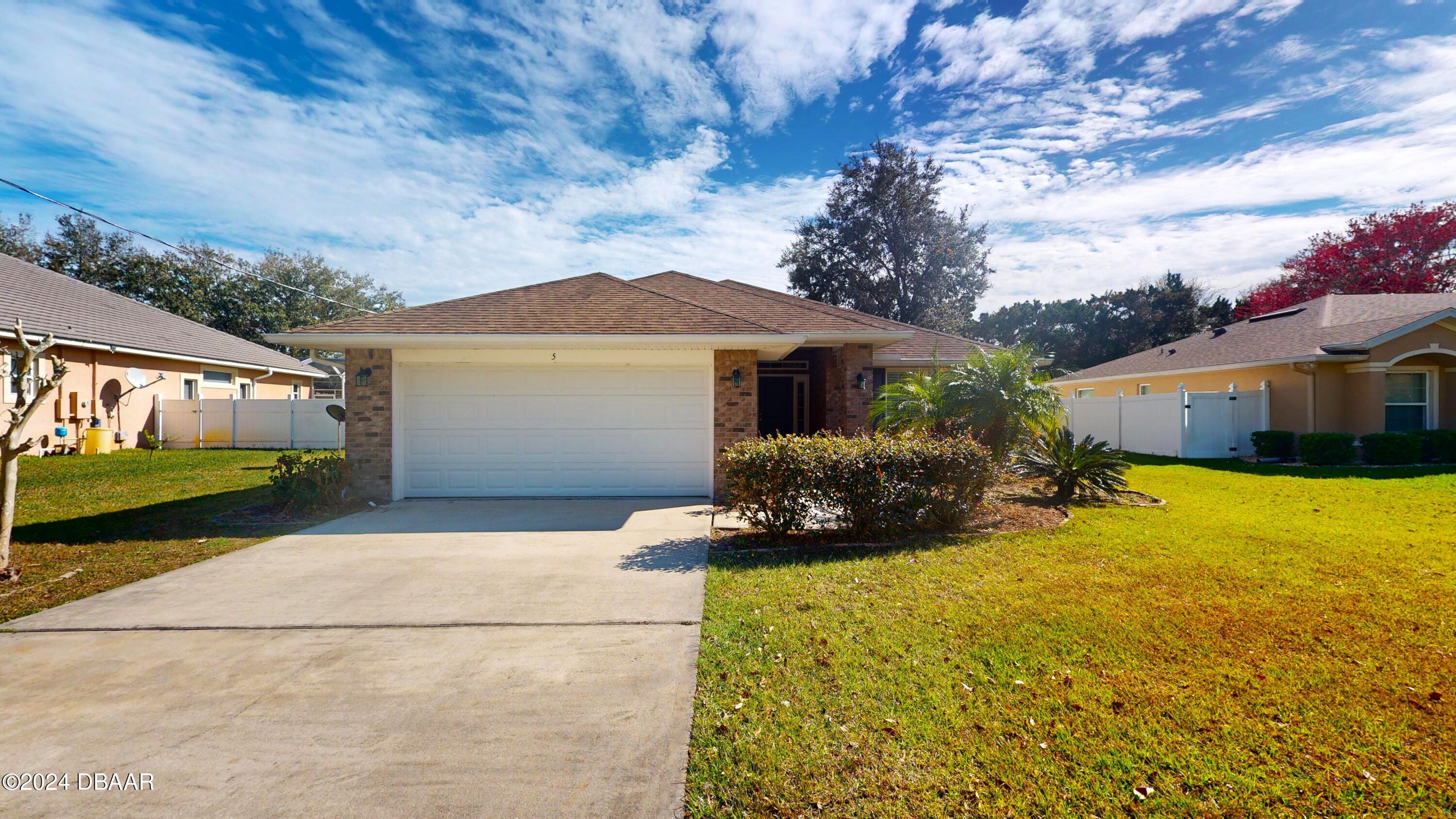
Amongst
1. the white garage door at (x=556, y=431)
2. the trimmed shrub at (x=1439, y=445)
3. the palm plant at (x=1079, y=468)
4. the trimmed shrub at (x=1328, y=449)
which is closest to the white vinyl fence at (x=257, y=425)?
the white garage door at (x=556, y=431)

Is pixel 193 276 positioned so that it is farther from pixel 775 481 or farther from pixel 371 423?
pixel 775 481

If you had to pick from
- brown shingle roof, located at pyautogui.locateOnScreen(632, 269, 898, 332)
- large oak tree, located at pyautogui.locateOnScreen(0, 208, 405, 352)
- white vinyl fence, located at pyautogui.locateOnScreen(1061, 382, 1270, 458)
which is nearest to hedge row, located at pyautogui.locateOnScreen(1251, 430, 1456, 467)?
white vinyl fence, located at pyautogui.locateOnScreen(1061, 382, 1270, 458)

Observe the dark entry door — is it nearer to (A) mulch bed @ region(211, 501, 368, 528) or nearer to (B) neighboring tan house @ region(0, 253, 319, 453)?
(A) mulch bed @ region(211, 501, 368, 528)

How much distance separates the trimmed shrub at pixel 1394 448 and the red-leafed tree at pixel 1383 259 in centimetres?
1749

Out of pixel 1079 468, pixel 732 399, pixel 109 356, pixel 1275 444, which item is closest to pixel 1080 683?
pixel 1079 468

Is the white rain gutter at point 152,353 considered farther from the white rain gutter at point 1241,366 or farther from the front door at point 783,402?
the white rain gutter at point 1241,366

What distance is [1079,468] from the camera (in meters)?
9.03

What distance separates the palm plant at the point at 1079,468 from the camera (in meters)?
9.02

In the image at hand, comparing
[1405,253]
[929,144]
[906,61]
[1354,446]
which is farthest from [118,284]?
[1405,253]

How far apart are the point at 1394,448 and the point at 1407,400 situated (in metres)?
2.74

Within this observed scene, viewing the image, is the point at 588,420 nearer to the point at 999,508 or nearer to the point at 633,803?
the point at 999,508

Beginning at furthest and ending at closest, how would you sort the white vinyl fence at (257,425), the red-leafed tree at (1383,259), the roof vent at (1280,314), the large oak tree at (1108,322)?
Answer: the large oak tree at (1108,322), the red-leafed tree at (1383,259), the white vinyl fence at (257,425), the roof vent at (1280,314)

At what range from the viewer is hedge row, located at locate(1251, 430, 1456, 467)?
1289cm

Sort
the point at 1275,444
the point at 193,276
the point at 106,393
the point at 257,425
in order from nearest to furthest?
the point at 1275,444 → the point at 106,393 → the point at 257,425 → the point at 193,276
